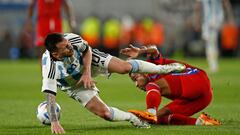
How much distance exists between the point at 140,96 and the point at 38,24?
2.80m

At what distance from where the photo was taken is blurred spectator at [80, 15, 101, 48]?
36.7 metres

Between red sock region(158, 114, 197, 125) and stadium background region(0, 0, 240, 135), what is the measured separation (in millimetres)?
324

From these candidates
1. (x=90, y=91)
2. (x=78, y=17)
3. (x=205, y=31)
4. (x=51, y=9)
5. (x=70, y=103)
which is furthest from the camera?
(x=78, y=17)

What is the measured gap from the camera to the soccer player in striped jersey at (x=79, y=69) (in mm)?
8672

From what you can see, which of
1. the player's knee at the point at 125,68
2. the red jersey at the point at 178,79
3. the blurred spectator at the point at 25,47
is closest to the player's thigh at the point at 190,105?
the red jersey at the point at 178,79

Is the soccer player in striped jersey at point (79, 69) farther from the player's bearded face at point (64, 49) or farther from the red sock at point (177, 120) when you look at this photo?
the red sock at point (177, 120)

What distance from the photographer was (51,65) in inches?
346

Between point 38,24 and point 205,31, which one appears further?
point 205,31

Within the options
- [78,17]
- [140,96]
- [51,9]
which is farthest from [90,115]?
[78,17]

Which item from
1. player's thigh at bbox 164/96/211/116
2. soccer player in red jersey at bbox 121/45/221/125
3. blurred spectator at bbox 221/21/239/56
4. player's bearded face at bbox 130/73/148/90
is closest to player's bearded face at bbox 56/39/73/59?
soccer player in red jersey at bbox 121/45/221/125

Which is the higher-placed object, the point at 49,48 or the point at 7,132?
the point at 49,48

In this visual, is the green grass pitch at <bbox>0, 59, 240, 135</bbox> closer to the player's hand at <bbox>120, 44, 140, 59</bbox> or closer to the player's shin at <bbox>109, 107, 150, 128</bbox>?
the player's shin at <bbox>109, 107, 150, 128</bbox>

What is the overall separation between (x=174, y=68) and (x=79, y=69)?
4.23 feet

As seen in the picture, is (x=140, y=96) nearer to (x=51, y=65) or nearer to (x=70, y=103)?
(x=70, y=103)
